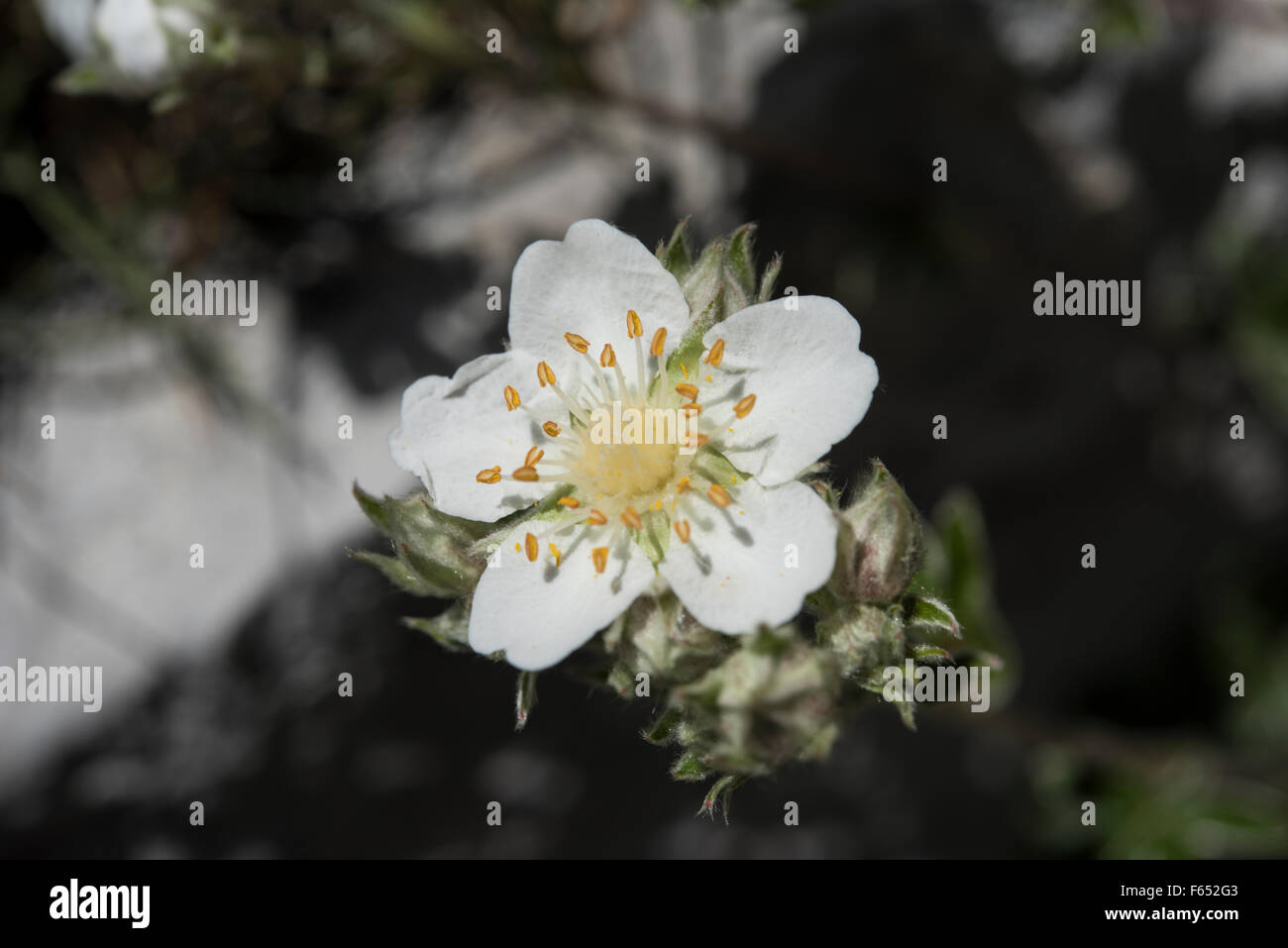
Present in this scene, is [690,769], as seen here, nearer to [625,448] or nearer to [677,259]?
[625,448]

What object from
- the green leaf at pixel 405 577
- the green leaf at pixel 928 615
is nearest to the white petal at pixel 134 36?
the green leaf at pixel 405 577

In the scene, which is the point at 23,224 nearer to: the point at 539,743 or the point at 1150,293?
the point at 539,743

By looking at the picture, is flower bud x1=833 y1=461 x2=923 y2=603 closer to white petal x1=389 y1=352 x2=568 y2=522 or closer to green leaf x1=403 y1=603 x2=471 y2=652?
white petal x1=389 y1=352 x2=568 y2=522

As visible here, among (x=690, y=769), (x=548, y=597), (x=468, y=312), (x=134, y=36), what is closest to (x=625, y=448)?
(x=548, y=597)

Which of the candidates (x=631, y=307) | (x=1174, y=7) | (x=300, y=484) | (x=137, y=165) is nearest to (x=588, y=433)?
(x=631, y=307)

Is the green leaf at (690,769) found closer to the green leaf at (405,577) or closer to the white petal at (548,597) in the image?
the white petal at (548,597)

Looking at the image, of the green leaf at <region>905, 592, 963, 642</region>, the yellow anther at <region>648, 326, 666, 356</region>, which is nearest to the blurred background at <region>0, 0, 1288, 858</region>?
the green leaf at <region>905, 592, 963, 642</region>
